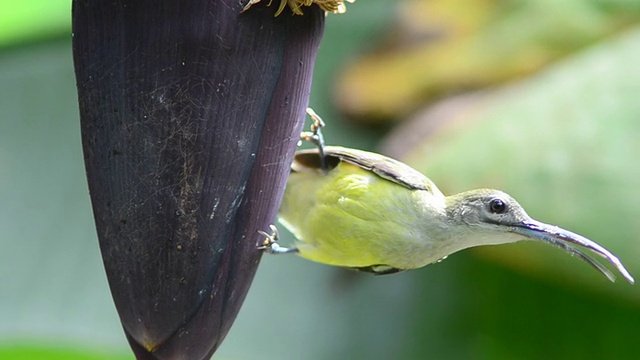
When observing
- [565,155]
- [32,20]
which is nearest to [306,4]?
[565,155]

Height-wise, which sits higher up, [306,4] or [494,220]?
[306,4]

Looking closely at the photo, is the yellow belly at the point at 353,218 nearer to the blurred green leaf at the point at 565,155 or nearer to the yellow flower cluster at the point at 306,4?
the yellow flower cluster at the point at 306,4

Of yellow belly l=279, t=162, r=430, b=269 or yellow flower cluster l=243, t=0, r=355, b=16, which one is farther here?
yellow belly l=279, t=162, r=430, b=269

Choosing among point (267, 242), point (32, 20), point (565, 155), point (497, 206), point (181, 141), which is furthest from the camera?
point (32, 20)

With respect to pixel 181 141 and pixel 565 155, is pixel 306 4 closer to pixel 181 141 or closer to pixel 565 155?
pixel 181 141

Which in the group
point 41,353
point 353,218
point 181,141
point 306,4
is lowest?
point 41,353

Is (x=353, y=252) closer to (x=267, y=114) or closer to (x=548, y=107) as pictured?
→ (x=267, y=114)

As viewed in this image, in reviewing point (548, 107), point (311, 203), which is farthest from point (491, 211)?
point (548, 107)

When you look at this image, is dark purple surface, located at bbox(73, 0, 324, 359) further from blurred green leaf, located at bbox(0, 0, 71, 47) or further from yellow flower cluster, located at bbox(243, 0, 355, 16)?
blurred green leaf, located at bbox(0, 0, 71, 47)

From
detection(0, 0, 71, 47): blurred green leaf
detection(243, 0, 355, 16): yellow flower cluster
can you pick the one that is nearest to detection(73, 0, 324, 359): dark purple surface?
detection(243, 0, 355, 16): yellow flower cluster
